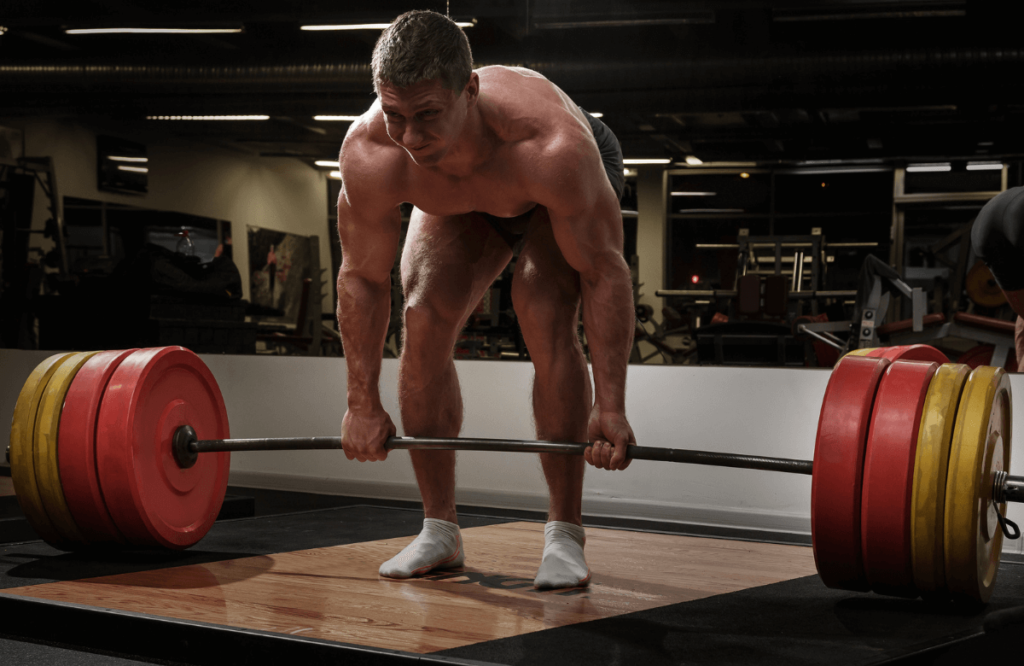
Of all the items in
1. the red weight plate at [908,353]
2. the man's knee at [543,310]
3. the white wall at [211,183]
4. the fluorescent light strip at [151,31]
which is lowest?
the red weight plate at [908,353]

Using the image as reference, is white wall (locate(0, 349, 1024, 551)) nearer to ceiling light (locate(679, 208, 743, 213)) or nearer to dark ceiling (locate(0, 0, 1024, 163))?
ceiling light (locate(679, 208, 743, 213))

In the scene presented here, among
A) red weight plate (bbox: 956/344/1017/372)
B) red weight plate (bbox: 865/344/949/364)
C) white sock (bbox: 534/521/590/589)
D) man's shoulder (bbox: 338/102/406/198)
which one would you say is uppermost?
man's shoulder (bbox: 338/102/406/198)

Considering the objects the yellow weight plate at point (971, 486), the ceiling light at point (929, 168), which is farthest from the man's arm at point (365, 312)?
the ceiling light at point (929, 168)

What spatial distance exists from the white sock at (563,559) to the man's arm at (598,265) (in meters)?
0.31

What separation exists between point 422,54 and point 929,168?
340 centimetres

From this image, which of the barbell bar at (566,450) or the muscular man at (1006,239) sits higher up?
the muscular man at (1006,239)

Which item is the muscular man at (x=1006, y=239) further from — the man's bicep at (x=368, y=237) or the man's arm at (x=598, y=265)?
the man's bicep at (x=368, y=237)

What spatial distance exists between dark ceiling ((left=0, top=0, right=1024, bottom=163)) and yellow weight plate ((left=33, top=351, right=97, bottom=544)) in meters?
2.68

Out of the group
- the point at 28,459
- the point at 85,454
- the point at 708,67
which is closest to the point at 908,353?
the point at 85,454

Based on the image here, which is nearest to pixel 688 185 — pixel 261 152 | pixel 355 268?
pixel 261 152

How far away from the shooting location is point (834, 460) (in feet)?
5.44

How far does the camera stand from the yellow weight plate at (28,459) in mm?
2266

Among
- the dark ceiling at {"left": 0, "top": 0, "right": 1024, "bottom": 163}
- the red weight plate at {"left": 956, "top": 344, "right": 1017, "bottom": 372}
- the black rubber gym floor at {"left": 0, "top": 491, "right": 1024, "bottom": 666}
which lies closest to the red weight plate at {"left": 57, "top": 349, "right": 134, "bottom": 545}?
the black rubber gym floor at {"left": 0, "top": 491, "right": 1024, "bottom": 666}

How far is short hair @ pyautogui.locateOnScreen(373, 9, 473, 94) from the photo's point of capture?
163 centimetres
